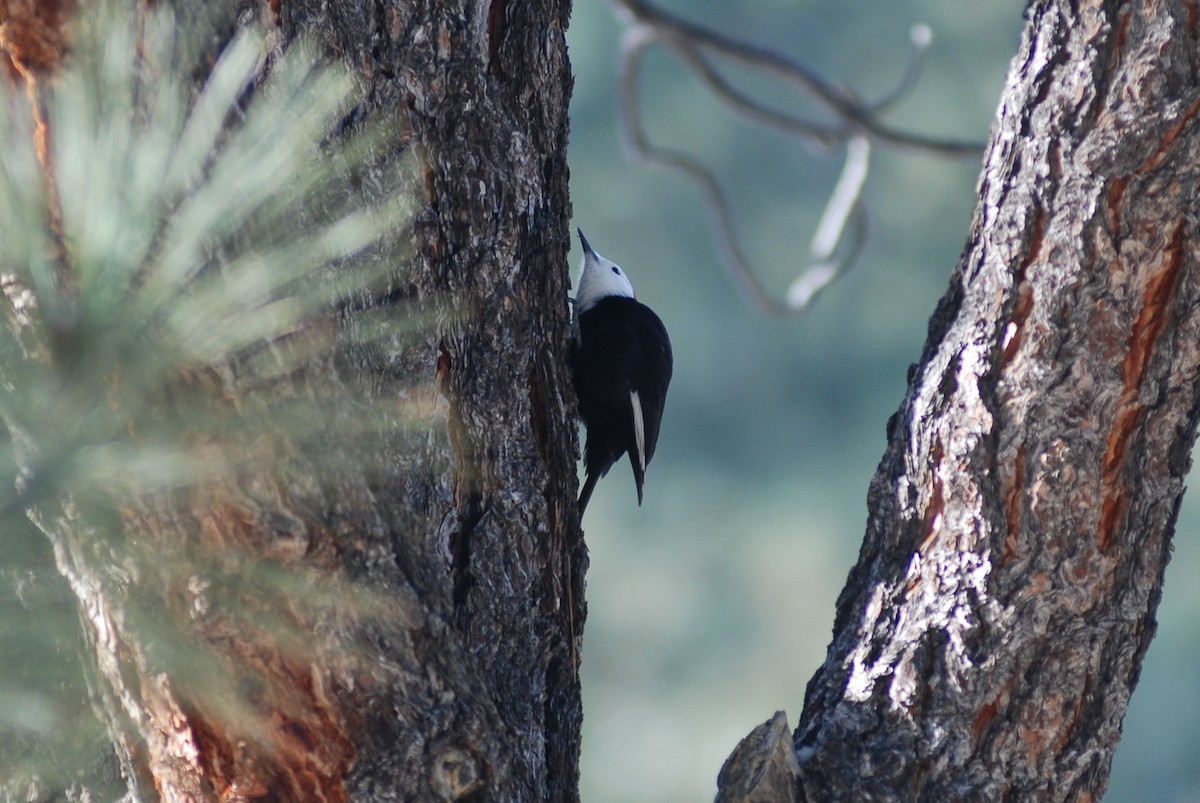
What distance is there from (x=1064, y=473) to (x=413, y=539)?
2.57 ft

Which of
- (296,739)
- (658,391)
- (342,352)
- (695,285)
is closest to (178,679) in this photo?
(296,739)

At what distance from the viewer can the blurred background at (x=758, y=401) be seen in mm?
11977

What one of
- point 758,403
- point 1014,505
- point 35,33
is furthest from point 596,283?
point 758,403

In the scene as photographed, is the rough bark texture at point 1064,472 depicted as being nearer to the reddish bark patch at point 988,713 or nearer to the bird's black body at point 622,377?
the reddish bark patch at point 988,713

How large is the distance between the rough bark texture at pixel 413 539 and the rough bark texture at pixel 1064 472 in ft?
1.39

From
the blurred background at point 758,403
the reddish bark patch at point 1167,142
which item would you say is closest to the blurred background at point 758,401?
the blurred background at point 758,403

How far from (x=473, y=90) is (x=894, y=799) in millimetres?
1011

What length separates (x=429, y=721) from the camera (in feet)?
4.78

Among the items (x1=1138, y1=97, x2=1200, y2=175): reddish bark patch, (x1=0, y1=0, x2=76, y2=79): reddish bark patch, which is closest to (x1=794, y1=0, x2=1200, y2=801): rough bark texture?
(x1=1138, y1=97, x2=1200, y2=175): reddish bark patch

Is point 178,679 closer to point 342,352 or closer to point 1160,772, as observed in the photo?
point 342,352

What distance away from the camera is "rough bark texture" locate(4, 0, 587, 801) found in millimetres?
1383

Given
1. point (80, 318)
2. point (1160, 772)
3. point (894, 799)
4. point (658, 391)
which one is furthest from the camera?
point (1160, 772)

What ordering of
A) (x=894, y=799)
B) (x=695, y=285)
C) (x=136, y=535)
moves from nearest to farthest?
(x=136, y=535) < (x=894, y=799) < (x=695, y=285)

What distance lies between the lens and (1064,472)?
5.42ft
